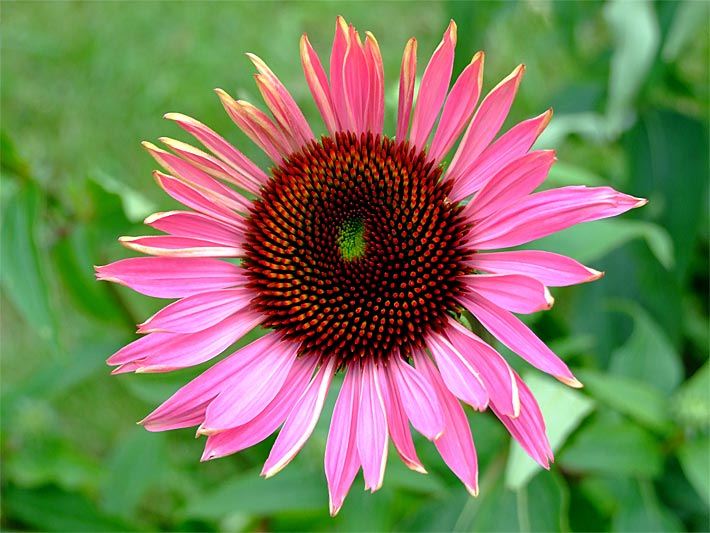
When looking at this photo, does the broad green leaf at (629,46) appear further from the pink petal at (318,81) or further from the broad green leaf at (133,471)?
the broad green leaf at (133,471)

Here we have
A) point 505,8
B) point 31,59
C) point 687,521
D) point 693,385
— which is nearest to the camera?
point 693,385

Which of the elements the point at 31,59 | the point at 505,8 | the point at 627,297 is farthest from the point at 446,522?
the point at 31,59

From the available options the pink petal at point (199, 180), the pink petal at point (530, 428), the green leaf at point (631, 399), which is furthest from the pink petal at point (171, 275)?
the green leaf at point (631, 399)

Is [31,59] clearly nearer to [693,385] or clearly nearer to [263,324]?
[263,324]

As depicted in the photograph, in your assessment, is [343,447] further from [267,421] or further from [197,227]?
[197,227]

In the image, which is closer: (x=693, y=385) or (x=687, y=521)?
(x=693, y=385)

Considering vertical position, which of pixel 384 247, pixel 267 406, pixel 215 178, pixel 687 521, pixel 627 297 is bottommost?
pixel 687 521
